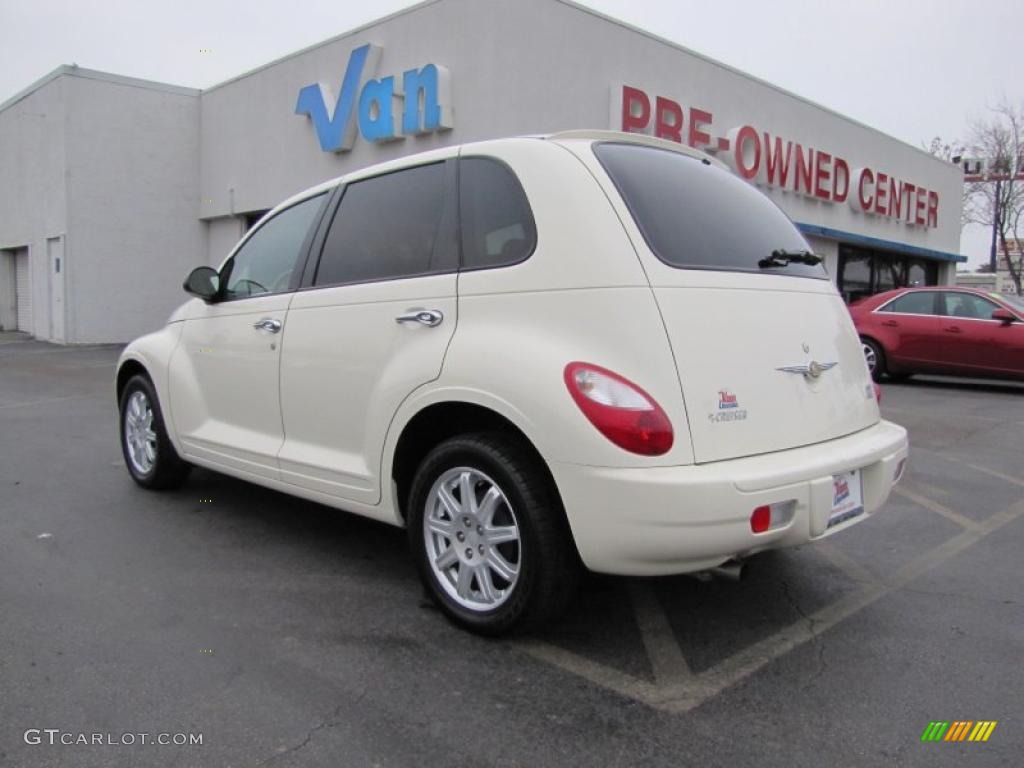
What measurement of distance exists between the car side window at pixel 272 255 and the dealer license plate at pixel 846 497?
2.66 m

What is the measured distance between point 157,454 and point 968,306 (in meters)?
10.4

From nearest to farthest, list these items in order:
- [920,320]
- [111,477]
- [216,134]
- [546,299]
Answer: [546,299]
[111,477]
[920,320]
[216,134]

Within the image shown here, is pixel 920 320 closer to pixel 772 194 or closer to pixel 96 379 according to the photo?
pixel 772 194

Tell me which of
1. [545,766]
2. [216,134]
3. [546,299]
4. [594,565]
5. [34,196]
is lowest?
[545,766]

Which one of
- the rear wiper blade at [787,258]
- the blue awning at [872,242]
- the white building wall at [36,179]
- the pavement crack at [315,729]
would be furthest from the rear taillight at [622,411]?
the white building wall at [36,179]

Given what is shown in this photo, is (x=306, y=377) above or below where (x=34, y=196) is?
below

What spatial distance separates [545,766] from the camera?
2275 mm

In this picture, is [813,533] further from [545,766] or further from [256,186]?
[256,186]

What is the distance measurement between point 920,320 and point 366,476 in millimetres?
10074

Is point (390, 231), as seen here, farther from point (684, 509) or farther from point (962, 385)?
point (962, 385)

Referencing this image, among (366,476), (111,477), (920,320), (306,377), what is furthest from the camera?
(920,320)

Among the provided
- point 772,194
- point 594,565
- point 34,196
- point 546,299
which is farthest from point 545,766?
point 34,196

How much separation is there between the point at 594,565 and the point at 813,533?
0.77 metres

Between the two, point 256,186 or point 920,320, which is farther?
point 256,186
